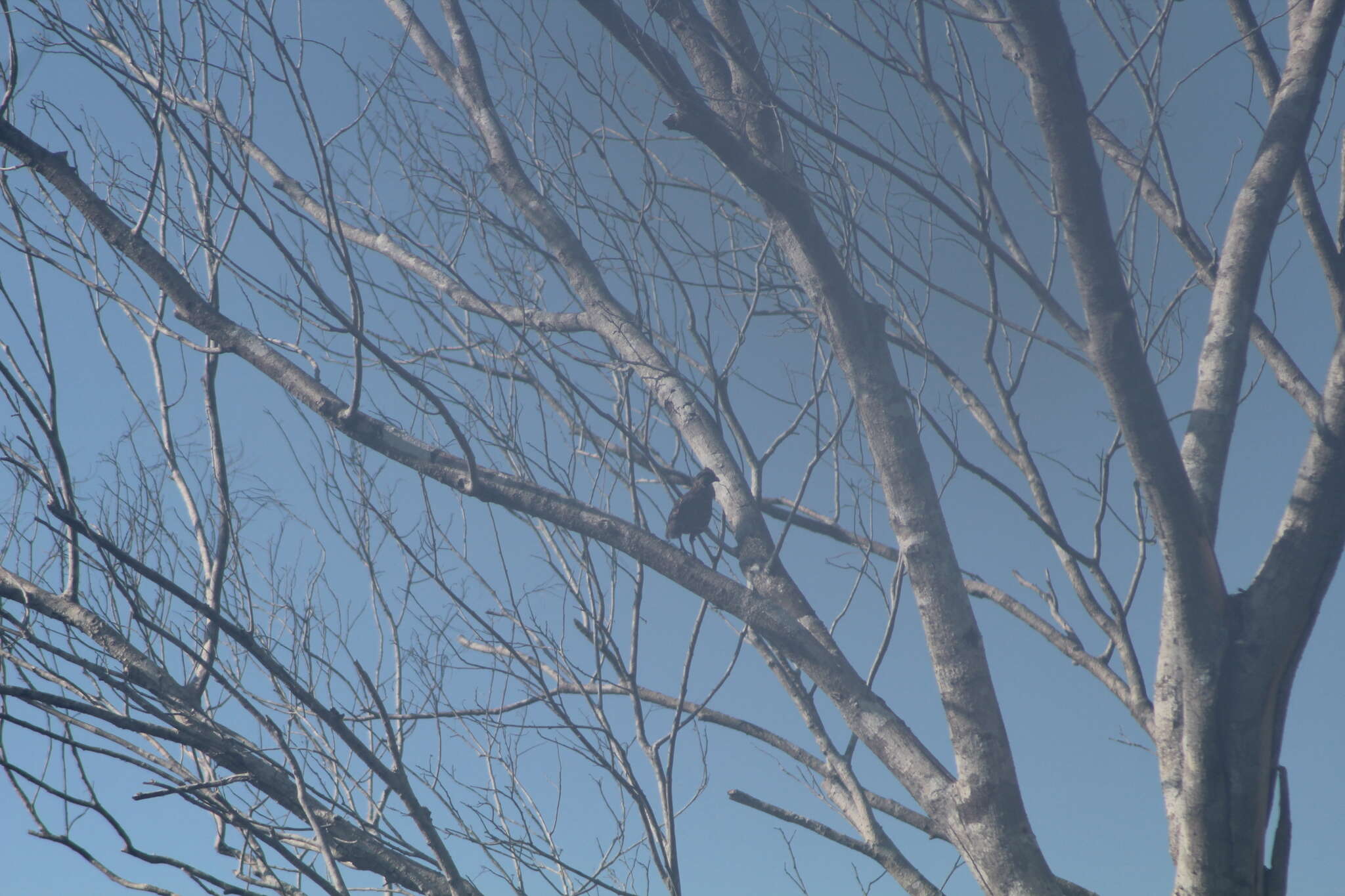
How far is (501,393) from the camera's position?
2.90 m

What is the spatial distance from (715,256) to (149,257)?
1.71 meters

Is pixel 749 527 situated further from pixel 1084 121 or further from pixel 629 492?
pixel 1084 121

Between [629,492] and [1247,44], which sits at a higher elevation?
[1247,44]

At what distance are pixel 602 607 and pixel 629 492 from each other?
0.35 m

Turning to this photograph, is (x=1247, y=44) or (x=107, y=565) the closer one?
(x=107, y=565)

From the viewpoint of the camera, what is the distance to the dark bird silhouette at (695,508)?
10.2 feet

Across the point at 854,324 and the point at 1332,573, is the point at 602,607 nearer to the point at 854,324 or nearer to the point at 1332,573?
the point at 854,324

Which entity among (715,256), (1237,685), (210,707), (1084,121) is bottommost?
(1237,685)

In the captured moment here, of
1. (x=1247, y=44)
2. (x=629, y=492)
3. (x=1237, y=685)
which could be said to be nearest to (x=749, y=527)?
(x=629, y=492)

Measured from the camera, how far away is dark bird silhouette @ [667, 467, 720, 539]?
3.11m

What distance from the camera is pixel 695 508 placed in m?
3.11

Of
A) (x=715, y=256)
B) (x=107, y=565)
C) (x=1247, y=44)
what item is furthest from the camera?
(x=715, y=256)

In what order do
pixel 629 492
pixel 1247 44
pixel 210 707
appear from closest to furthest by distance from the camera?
pixel 210 707
pixel 629 492
pixel 1247 44

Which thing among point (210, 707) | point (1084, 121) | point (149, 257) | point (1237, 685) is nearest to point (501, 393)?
point (149, 257)
